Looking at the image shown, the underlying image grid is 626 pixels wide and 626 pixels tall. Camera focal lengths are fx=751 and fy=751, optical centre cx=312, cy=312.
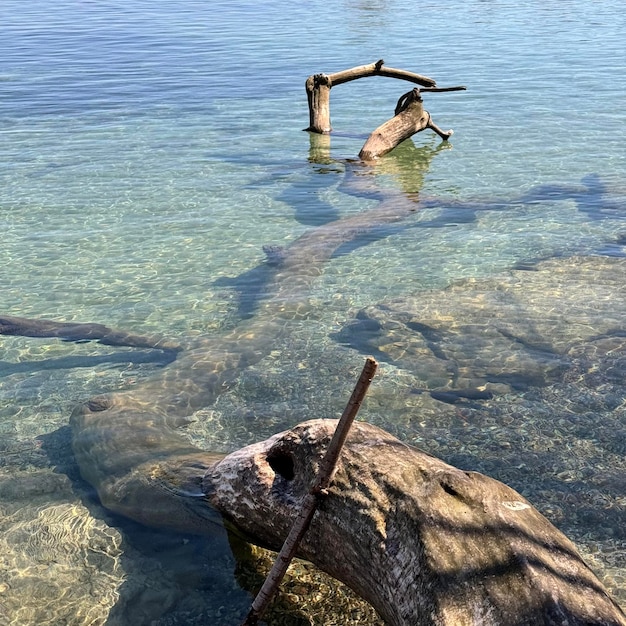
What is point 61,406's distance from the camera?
7023mm

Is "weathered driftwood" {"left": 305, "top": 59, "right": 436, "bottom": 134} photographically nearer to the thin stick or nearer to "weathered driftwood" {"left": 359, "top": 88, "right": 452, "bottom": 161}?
"weathered driftwood" {"left": 359, "top": 88, "right": 452, "bottom": 161}

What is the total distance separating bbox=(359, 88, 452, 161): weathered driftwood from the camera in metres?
15.4

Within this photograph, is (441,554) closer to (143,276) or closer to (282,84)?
(143,276)

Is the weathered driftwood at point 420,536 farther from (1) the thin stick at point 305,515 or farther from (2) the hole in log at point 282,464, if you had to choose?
(1) the thin stick at point 305,515

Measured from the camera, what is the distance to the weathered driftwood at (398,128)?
50.6ft

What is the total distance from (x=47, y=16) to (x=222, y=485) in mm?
41747

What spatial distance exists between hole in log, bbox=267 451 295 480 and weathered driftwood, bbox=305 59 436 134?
41.8 ft

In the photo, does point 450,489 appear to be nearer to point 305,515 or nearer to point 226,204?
point 305,515

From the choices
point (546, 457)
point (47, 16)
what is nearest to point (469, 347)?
point (546, 457)

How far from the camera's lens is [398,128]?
15.6 m

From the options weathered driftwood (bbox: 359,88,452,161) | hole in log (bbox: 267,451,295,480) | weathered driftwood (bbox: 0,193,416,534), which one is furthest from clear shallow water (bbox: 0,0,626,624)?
hole in log (bbox: 267,451,295,480)

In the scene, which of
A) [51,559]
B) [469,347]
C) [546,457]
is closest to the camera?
[51,559]

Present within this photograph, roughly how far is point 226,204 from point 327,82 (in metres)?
4.59

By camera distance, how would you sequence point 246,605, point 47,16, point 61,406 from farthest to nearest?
point 47,16 < point 61,406 < point 246,605
